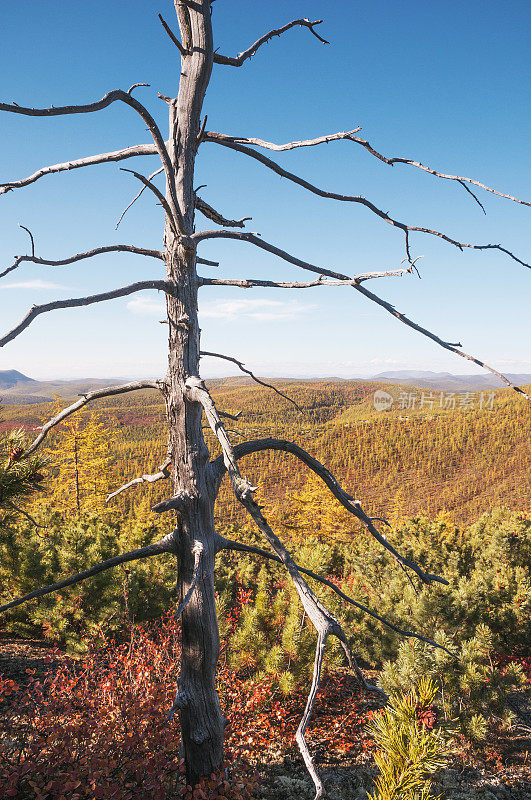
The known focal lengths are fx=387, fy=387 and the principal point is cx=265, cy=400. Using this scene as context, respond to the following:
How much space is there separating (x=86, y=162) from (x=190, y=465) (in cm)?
164

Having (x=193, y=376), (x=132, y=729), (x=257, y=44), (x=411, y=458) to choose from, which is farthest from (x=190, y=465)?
(x=411, y=458)

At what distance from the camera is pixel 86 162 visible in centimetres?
192

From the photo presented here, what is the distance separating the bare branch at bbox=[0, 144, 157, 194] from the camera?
5.79 ft

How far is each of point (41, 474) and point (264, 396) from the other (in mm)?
92815

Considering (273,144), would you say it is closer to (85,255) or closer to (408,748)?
(85,255)

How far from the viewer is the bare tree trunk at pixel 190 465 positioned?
2.14m

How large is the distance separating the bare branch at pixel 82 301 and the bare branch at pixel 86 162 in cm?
66

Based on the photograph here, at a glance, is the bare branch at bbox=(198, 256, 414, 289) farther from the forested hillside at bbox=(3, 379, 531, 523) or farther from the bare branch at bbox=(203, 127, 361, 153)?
the forested hillside at bbox=(3, 379, 531, 523)

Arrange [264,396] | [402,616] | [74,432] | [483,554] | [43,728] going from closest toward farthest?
[43,728]
[402,616]
[483,554]
[74,432]
[264,396]

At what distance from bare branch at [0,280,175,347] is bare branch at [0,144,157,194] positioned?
2.15ft

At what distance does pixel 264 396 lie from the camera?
3767 inches

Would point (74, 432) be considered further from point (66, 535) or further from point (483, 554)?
point (483, 554)

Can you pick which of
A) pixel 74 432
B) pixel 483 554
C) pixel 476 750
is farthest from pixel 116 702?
pixel 74 432

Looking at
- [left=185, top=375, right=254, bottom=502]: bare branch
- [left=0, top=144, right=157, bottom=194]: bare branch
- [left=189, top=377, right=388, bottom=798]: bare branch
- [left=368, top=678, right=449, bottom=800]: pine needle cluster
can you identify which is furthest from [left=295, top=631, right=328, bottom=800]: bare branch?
[left=0, top=144, right=157, bottom=194]: bare branch
